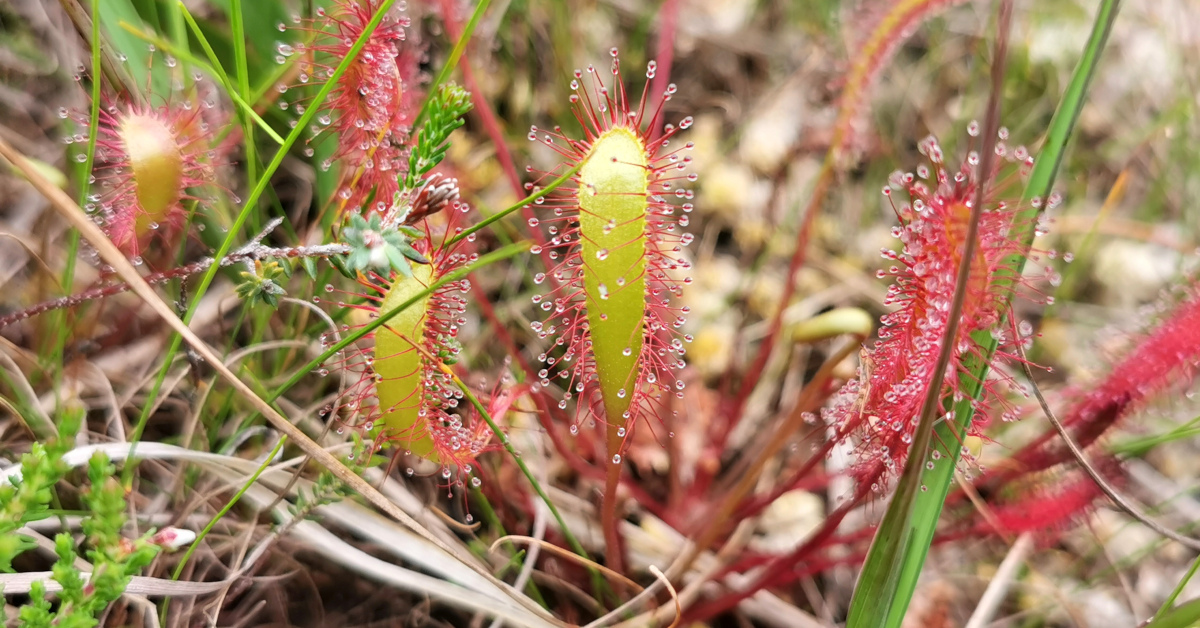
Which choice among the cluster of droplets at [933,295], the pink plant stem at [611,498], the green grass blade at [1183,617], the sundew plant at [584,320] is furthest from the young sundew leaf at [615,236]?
the green grass blade at [1183,617]

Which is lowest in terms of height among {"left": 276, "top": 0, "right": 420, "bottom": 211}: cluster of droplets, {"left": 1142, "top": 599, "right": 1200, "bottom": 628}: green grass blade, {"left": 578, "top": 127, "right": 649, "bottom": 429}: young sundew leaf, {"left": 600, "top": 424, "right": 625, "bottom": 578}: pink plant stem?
{"left": 600, "top": 424, "right": 625, "bottom": 578}: pink plant stem

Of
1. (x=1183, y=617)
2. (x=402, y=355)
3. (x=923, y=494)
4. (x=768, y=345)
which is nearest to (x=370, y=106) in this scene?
(x=402, y=355)

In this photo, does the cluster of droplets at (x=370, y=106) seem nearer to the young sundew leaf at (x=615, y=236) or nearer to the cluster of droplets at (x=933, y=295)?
the young sundew leaf at (x=615, y=236)

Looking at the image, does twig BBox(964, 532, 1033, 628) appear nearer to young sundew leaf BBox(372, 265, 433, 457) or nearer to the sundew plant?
the sundew plant

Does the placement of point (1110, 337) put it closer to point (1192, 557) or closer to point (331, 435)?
point (1192, 557)

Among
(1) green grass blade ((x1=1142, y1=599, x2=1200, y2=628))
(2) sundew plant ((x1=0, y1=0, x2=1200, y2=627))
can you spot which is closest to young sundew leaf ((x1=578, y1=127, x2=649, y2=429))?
(2) sundew plant ((x1=0, y1=0, x2=1200, y2=627))

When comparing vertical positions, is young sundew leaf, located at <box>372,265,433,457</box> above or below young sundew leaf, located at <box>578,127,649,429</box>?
below

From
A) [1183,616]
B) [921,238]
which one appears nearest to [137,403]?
[921,238]
